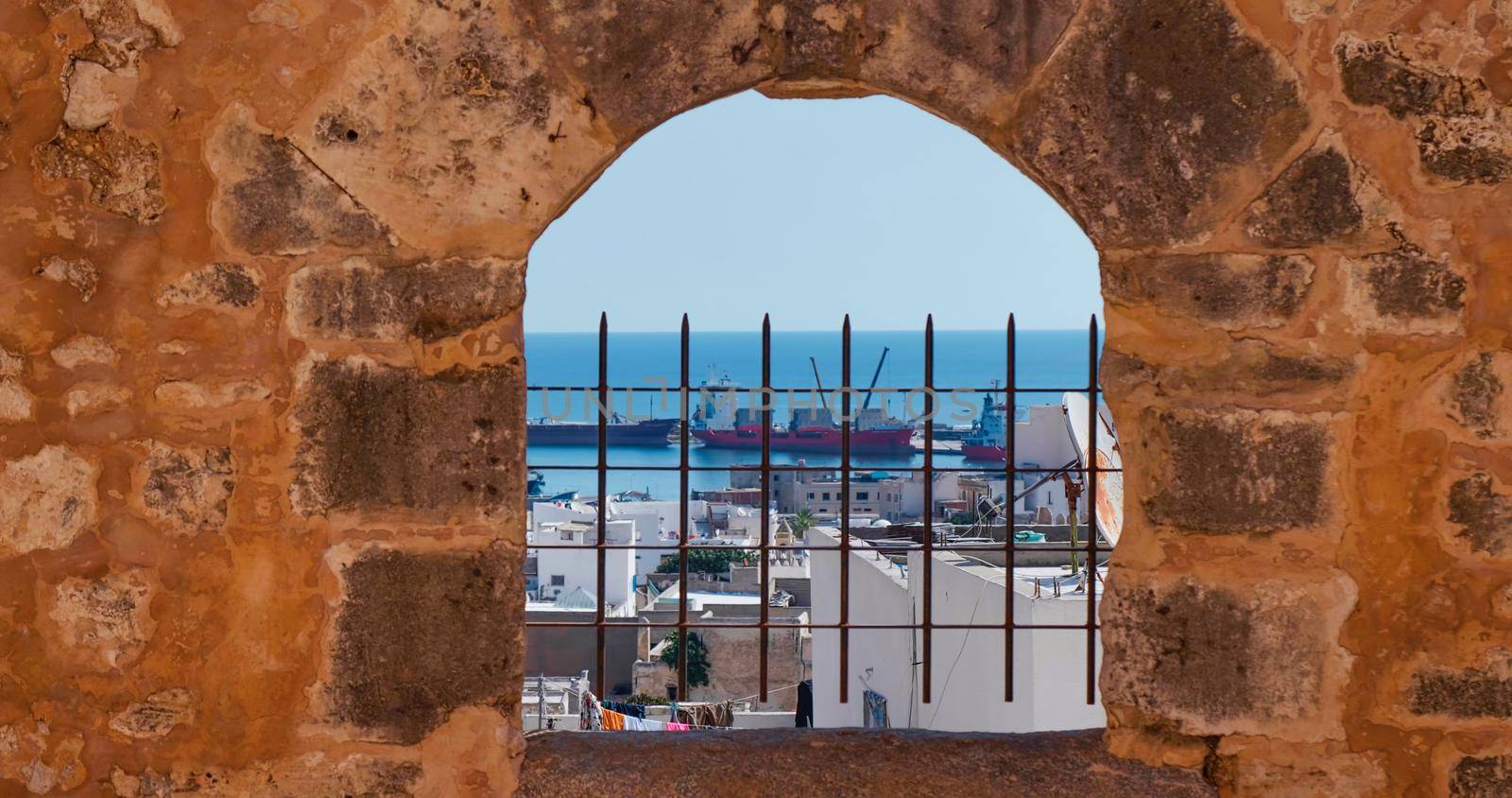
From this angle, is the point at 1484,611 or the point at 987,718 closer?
the point at 1484,611

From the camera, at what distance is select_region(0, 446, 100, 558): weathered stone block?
7.06 feet

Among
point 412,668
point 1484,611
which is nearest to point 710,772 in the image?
point 412,668

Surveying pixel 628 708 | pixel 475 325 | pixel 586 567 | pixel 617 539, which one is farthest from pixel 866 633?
pixel 586 567

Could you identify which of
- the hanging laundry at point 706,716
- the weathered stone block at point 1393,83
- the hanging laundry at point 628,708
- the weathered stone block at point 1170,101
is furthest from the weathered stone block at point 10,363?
the hanging laundry at point 628,708

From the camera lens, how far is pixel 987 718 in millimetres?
7230

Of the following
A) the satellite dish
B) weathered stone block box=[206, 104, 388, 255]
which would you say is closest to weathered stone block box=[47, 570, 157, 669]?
weathered stone block box=[206, 104, 388, 255]

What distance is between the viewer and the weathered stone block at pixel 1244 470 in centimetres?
219

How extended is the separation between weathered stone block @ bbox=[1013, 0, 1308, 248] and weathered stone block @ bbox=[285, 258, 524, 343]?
3.39ft

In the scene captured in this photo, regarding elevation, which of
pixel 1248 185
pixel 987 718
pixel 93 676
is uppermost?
pixel 1248 185

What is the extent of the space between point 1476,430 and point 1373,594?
13.7 inches

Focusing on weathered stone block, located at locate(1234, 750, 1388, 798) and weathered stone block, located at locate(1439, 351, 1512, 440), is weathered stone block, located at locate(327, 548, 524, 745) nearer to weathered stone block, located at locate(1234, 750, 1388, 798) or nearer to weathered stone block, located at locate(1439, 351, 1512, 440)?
weathered stone block, located at locate(1234, 750, 1388, 798)

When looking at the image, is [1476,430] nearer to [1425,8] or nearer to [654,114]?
[1425,8]

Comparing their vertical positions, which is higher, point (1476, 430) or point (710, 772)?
point (1476, 430)

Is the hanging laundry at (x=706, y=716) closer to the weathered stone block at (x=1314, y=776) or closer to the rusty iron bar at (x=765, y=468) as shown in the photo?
the rusty iron bar at (x=765, y=468)
